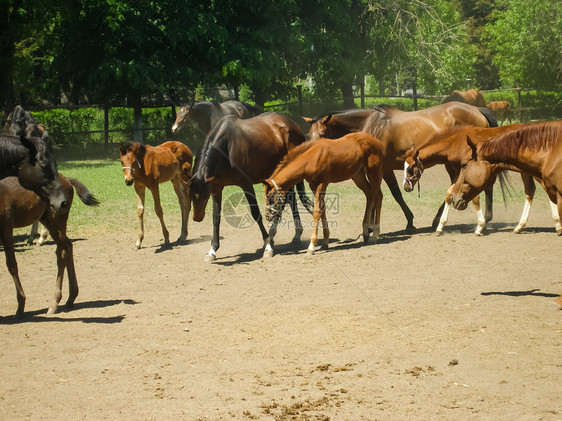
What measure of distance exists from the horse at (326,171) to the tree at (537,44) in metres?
27.6

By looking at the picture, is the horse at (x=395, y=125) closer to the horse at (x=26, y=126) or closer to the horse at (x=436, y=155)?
the horse at (x=436, y=155)

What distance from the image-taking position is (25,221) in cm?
811

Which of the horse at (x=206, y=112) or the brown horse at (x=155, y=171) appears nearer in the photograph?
the brown horse at (x=155, y=171)

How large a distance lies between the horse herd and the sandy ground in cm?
67

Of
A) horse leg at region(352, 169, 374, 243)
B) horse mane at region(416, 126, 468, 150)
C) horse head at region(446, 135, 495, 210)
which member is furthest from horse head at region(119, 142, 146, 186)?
horse head at region(446, 135, 495, 210)

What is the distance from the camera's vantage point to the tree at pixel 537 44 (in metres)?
36.4

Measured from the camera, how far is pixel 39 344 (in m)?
6.82

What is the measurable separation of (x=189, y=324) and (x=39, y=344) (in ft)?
4.98

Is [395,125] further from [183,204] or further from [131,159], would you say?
[131,159]

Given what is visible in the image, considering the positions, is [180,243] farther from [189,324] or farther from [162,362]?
[162,362]

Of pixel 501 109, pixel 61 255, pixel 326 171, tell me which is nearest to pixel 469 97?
pixel 501 109

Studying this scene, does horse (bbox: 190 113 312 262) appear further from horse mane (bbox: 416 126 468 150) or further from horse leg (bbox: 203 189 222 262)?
horse mane (bbox: 416 126 468 150)

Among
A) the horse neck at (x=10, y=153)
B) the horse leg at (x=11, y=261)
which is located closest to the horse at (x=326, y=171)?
the horse leg at (x=11, y=261)

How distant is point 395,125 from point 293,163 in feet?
10.3
